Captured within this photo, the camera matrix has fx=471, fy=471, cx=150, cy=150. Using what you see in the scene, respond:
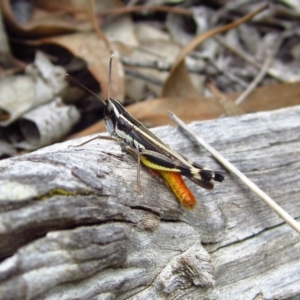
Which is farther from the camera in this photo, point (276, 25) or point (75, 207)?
point (276, 25)

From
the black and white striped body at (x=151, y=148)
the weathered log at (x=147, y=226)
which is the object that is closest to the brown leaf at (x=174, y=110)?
the weathered log at (x=147, y=226)

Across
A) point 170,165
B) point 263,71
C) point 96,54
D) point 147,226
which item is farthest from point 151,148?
point 263,71

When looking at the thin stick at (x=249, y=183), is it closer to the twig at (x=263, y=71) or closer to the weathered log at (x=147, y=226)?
the weathered log at (x=147, y=226)

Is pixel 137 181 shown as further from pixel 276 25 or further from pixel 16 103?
pixel 276 25

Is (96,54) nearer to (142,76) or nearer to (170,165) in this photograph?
(142,76)

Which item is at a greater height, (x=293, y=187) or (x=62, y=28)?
(x=62, y=28)

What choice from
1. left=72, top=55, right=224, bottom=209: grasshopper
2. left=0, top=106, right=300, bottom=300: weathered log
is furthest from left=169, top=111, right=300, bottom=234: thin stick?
left=72, top=55, right=224, bottom=209: grasshopper

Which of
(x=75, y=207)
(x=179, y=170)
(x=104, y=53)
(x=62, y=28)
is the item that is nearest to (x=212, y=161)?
(x=179, y=170)
